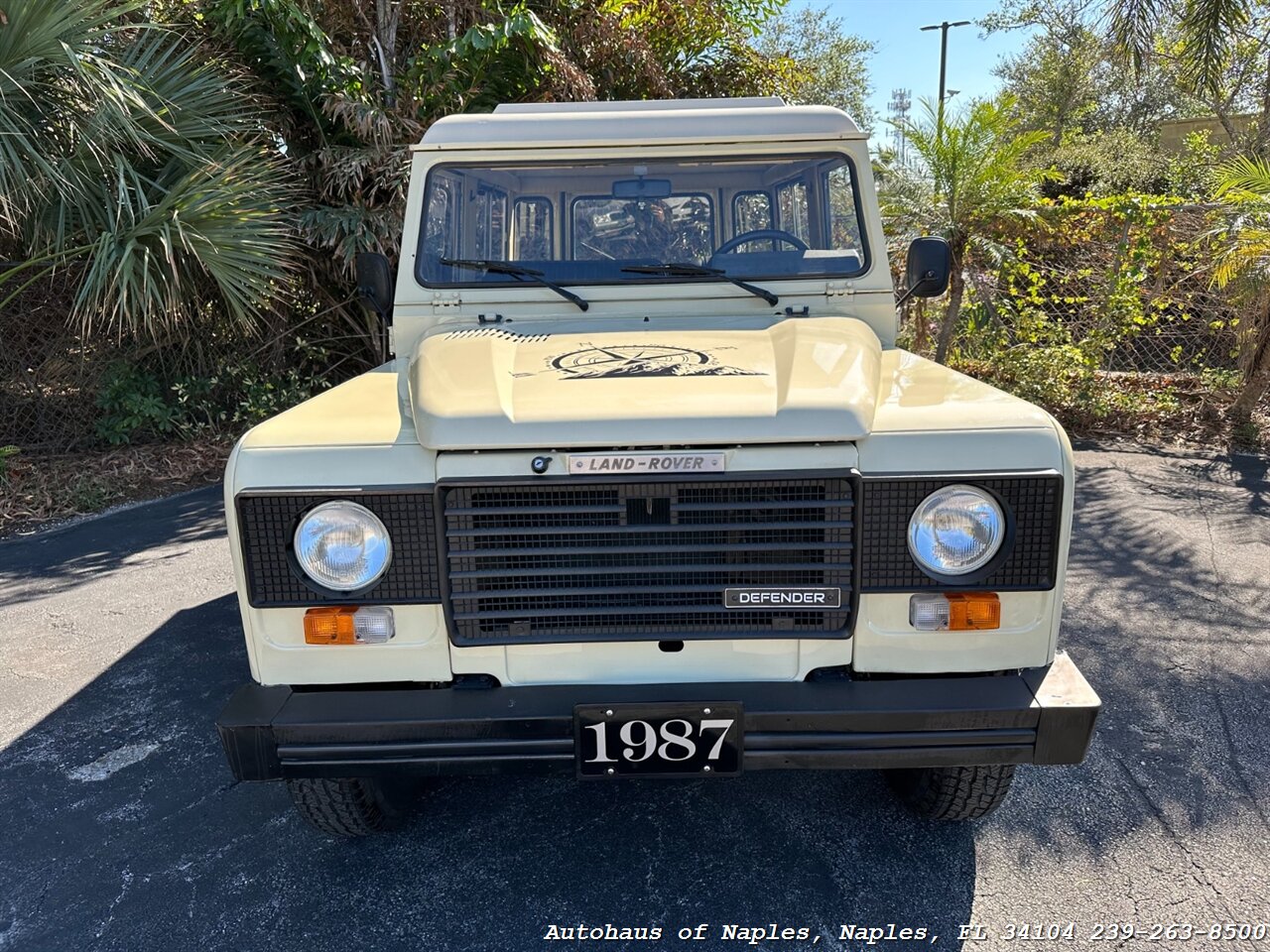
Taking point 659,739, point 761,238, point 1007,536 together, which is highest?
point 761,238

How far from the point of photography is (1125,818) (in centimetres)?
273

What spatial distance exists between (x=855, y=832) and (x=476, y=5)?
7.31 meters

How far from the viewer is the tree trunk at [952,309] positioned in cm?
809

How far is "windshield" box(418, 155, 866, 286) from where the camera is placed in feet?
10.6

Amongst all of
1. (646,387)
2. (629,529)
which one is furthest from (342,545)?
(646,387)

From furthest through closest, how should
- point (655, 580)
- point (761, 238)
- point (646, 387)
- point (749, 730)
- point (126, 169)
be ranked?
point (126, 169)
point (761, 238)
point (646, 387)
point (655, 580)
point (749, 730)

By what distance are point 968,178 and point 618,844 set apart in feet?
22.4

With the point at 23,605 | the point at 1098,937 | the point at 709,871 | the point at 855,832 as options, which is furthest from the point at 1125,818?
the point at 23,605

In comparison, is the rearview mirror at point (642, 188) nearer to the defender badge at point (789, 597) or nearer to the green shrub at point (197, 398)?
the defender badge at point (789, 597)

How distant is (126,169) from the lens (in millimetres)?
5965

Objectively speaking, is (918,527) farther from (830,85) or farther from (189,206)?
(830,85)

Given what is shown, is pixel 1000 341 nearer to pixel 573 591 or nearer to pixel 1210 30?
pixel 1210 30

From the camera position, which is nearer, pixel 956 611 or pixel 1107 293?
pixel 956 611

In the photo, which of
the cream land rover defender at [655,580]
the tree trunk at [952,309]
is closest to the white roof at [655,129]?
the cream land rover defender at [655,580]
